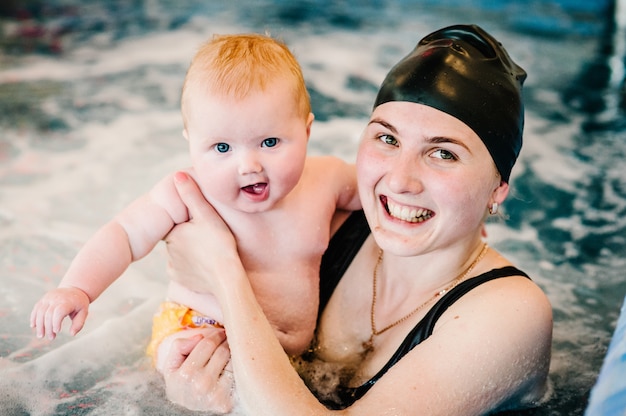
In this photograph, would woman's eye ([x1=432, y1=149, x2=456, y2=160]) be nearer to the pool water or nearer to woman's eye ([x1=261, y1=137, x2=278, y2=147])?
woman's eye ([x1=261, y1=137, x2=278, y2=147])

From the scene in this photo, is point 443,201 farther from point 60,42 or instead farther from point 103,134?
point 60,42

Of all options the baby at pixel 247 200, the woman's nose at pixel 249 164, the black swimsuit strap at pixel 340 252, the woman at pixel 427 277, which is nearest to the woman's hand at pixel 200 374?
the woman at pixel 427 277

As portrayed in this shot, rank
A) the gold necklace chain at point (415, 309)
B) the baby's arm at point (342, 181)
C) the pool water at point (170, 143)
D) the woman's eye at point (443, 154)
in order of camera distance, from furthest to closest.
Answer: the pool water at point (170, 143) → the baby's arm at point (342, 181) → the gold necklace chain at point (415, 309) → the woman's eye at point (443, 154)

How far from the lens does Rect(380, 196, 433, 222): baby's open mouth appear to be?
7.43 feet

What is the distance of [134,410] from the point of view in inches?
104

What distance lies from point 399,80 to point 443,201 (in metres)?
0.42

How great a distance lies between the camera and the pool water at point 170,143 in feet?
9.96

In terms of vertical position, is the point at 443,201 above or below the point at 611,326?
above

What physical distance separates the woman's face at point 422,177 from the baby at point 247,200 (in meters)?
0.25

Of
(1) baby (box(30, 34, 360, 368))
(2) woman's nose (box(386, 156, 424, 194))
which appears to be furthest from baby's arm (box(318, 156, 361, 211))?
(2) woman's nose (box(386, 156, 424, 194))

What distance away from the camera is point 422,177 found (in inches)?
86.8

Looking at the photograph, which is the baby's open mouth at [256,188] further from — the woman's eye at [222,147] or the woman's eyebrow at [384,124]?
the woman's eyebrow at [384,124]

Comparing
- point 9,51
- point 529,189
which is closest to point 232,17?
point 9,51

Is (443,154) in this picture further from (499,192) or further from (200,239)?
(200,239)
